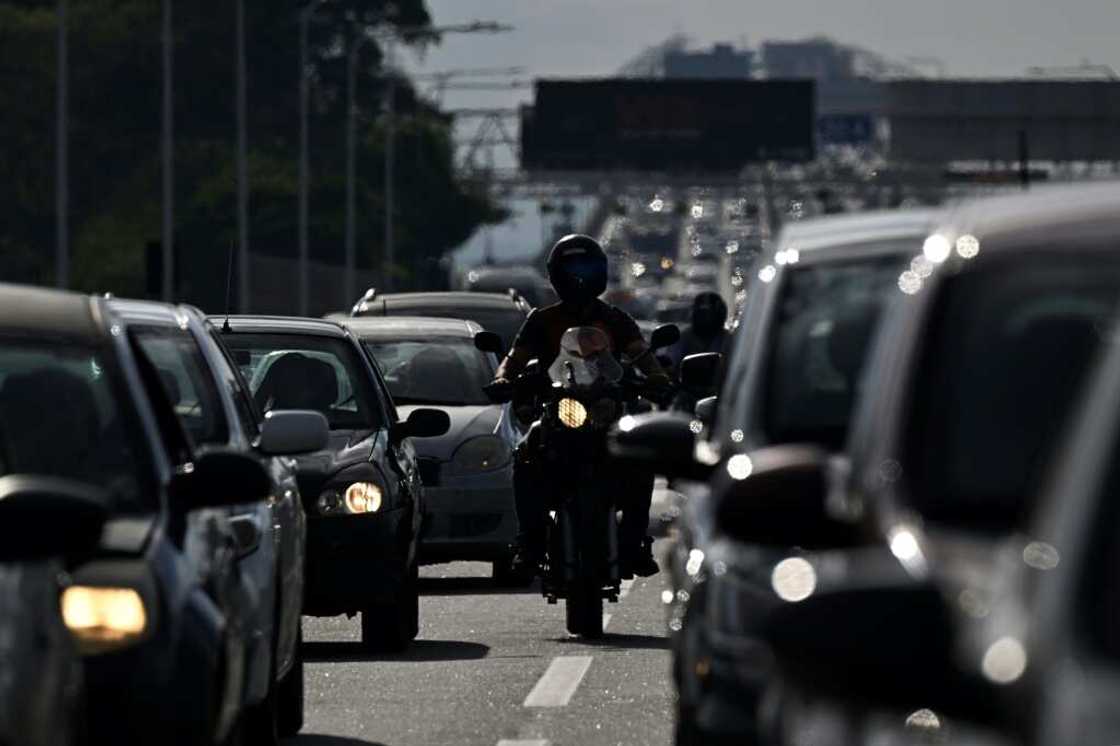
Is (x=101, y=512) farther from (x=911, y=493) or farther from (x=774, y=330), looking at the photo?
(x=774, y=330)

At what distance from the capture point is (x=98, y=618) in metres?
6.93

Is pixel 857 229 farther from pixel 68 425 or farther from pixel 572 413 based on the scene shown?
pixel 572 413

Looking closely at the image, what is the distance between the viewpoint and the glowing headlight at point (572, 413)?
14.9m

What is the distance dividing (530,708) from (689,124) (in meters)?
127

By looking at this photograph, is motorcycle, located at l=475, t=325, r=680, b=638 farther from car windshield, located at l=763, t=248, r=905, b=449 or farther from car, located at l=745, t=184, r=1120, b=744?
car, located at l=745, t=184, r=1120, b=744

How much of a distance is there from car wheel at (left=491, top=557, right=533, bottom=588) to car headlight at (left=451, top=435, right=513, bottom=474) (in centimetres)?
68

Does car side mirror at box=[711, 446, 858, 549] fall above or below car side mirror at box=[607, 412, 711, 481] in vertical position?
above

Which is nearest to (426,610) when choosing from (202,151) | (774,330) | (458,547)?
(458,547)

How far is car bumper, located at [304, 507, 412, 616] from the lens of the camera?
13.8m

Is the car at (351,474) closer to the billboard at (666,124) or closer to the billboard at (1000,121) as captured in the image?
the billboard at (1000,121)

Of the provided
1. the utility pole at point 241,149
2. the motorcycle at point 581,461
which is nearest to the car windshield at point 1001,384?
the motorcycle at point 581,461

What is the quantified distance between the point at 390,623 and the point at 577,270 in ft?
5.73

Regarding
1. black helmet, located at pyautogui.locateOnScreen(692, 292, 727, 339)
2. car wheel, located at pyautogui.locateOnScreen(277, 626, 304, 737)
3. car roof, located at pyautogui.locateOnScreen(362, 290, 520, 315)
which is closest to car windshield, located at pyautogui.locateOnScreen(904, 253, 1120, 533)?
car wheel, located at pyautogui.locateOnScreen(277, 626, 304, 737)

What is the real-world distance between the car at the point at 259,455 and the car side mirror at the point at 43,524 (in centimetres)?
284
